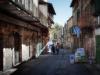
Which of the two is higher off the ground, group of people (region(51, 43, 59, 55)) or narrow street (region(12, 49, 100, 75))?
group of people (region(51, 43, 59, 55))

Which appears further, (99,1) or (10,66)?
(99,1)

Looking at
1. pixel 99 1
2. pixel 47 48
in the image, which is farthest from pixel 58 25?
pixel 99 1

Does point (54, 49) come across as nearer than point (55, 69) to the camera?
No

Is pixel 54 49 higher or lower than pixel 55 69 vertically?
higher

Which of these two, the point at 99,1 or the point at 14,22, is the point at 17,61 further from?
the point at 99,1

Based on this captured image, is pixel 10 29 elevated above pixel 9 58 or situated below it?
above

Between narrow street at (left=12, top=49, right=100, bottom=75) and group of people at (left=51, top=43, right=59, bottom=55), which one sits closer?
narrow street at (left=12, top=49, right=100, bottom=75)

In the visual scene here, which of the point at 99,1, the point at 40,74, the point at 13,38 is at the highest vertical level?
the point at 99,1

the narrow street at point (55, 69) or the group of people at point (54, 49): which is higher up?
the group of people at point (54, 49)

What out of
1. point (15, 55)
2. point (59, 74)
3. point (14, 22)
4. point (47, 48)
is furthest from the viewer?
point (47, 48)

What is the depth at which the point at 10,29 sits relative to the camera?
894 inches

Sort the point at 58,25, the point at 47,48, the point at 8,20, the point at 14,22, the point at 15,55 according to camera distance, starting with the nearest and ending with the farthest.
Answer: the point at 8,20, the point at 14,22, the point at 15,55, the point at 47,48, the point at 58,25

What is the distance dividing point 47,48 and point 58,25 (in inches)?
4482

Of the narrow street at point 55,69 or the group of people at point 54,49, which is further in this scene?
the group of people at point 54,49
